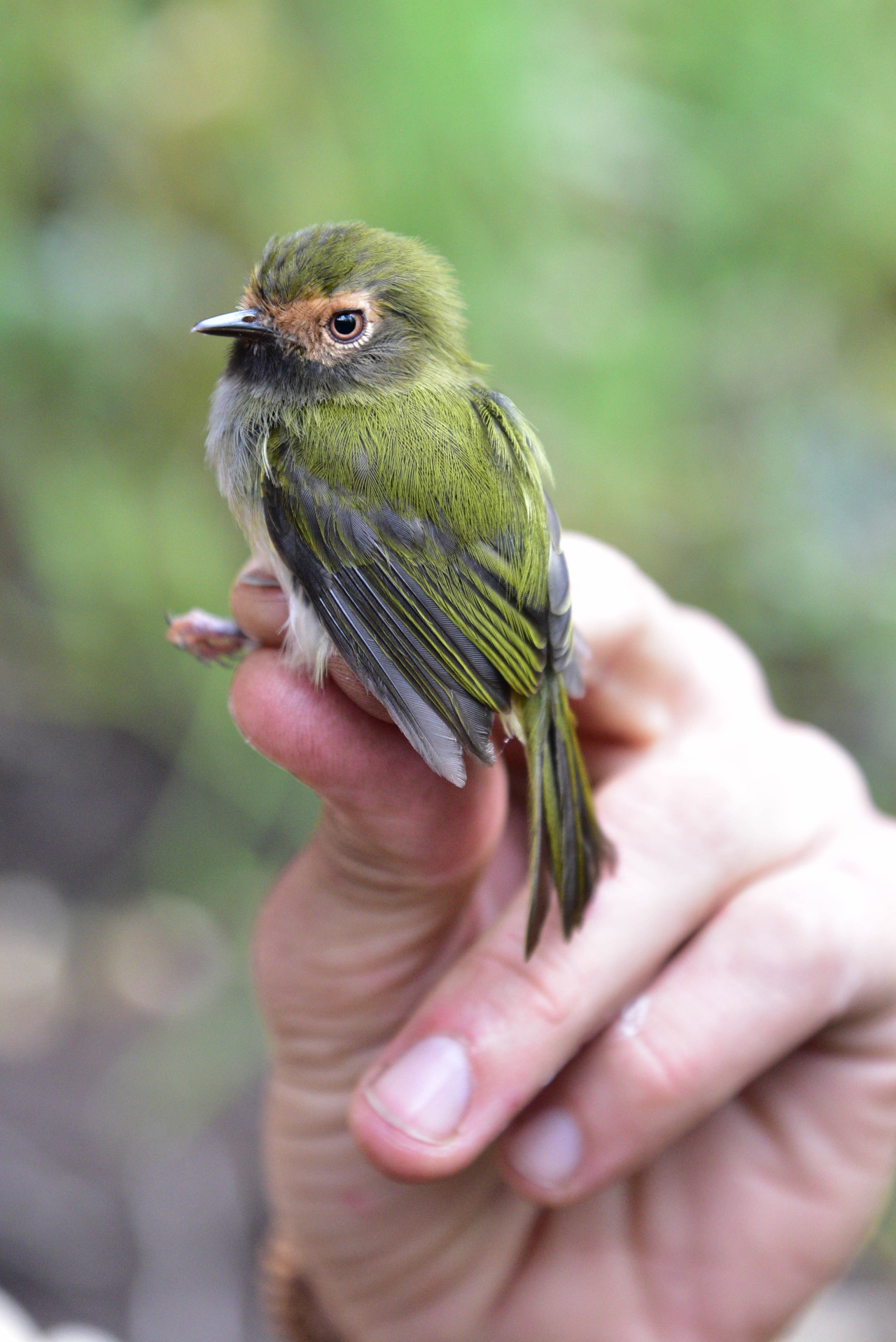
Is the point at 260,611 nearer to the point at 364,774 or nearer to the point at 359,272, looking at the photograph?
the point at 364,774

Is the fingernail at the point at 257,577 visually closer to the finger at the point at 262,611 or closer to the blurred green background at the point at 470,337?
the finger at the point at 262,611

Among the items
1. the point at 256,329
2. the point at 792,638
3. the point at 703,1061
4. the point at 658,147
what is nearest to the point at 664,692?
the point at 703,1061

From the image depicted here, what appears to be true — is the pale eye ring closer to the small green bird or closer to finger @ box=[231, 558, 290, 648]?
the small green bird

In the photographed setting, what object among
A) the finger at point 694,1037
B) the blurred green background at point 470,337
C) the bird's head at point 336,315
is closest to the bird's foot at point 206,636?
the bird's head at point 336,315

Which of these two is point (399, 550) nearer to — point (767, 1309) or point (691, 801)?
point (691, 801)

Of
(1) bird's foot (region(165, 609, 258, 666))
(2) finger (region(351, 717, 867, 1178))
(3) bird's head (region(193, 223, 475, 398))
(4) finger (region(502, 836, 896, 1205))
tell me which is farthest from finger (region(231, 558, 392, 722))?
(4) finger (region(502, 836, 896, 1205))
